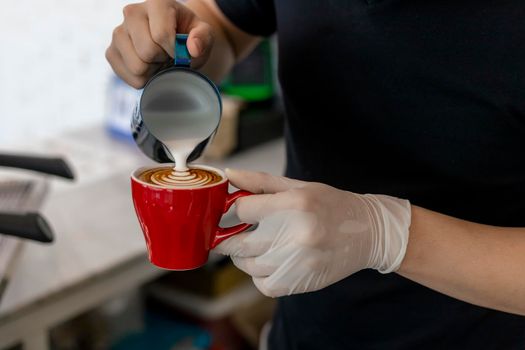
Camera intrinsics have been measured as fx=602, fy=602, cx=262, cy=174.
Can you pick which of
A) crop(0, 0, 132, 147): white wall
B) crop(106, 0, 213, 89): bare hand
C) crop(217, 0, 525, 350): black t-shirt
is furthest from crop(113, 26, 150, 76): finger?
crop(0, 0, 132, 147): white wall

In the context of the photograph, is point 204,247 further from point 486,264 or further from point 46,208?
point 46,208

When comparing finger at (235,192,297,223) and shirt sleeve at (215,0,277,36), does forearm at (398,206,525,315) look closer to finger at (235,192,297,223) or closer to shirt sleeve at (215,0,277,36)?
finger at (235,192,297,223)

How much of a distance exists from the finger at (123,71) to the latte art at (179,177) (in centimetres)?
13

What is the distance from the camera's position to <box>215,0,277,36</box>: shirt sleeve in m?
0.96

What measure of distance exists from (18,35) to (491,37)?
1303 millimetres

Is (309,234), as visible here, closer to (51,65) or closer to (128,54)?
(128,54)

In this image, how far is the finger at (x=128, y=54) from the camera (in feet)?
2.42

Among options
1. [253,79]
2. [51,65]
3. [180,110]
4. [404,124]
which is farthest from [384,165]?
[51,65]

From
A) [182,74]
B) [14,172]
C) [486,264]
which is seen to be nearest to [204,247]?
[182,74]

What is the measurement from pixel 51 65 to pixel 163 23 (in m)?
1.15

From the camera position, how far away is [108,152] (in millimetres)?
1688

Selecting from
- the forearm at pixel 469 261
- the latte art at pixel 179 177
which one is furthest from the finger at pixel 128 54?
the forearm at pixel 469 261

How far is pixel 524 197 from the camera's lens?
82 centimetres

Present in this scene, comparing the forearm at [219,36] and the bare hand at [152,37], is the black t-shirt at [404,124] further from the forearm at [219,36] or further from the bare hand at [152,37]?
the bare hand at [152,37]
